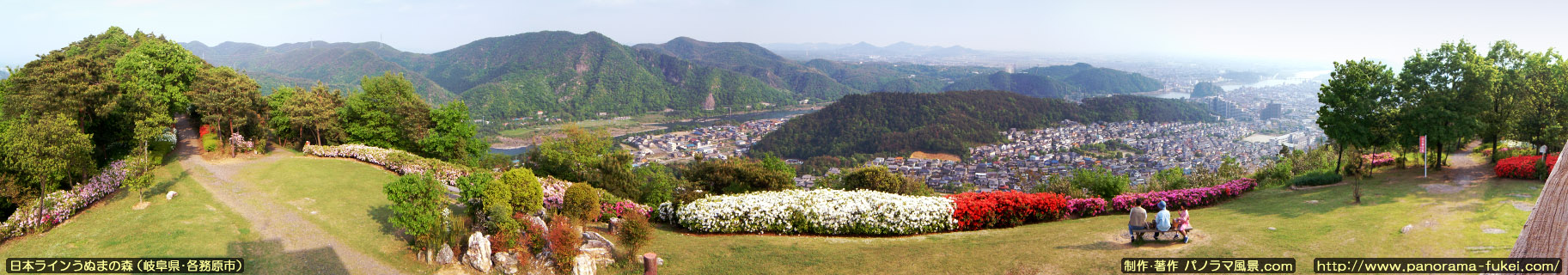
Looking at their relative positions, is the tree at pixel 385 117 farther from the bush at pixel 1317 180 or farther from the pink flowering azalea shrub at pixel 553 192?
the bush at pixel 1317 180

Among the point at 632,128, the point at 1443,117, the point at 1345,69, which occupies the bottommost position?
the point at 632,128

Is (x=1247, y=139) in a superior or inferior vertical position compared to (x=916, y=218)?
inferior

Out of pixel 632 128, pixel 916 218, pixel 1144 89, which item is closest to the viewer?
pixel 916 218

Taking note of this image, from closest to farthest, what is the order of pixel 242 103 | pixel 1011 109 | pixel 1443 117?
pixel 1443 117
pixel 242 103
pixel 1011 109

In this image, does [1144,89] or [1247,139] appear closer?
[1247,139]

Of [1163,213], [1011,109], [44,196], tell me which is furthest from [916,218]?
[1011,109]

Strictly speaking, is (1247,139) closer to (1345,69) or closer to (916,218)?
(1345,69)

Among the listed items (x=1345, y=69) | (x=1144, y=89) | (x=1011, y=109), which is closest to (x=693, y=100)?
(x=1011, y=109)
